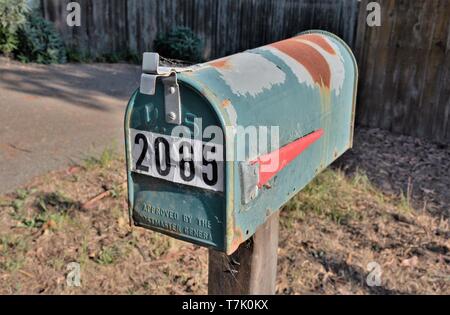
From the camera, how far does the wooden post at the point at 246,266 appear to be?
5.85ft

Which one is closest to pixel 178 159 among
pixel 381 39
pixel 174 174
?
pixel 174 174

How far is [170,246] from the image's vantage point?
312 cm

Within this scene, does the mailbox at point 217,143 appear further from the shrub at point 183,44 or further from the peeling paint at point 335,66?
the shrub at point 183,44

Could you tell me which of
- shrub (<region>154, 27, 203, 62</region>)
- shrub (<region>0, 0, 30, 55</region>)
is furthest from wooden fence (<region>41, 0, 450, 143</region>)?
shrub (<region>0, 0, 30, 55</region>)

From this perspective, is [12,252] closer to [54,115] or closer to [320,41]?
[320,41]

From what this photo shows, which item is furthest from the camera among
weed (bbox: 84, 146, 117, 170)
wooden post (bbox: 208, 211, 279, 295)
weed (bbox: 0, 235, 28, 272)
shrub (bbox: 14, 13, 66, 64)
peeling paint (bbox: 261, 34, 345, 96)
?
shrub (bbox: 14, 13, 66, 64)

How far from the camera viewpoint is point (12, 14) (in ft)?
23.7

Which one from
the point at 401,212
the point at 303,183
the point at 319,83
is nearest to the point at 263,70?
the point at 319,83

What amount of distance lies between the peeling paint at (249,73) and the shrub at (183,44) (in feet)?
20.6

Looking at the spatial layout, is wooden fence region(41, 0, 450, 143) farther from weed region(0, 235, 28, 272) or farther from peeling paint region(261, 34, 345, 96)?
weed region(0, 235, 28, 272)

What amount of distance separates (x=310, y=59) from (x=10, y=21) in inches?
257

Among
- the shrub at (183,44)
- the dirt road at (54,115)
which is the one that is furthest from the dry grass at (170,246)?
the shrub at (183,44)

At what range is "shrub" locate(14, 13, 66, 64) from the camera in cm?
738
